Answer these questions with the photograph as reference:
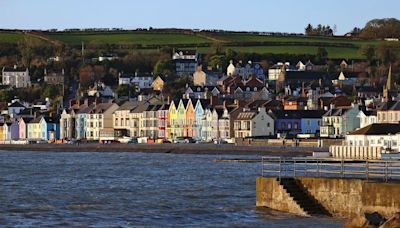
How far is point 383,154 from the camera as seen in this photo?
79.8 m

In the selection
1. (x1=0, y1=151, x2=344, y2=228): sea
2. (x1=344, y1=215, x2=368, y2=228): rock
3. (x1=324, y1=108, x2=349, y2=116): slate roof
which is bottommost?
(x1=0, y1=151, x2=344, y2=228): sea

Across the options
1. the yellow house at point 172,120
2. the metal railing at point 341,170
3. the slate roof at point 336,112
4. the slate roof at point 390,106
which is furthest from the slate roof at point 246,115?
the metal railing at point 341,170

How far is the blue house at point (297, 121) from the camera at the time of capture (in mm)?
125188

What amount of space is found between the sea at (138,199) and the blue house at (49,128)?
89218mm

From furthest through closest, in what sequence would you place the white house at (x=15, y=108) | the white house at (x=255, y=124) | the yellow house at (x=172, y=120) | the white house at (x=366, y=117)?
the white house at (x=15, y=108), the yellow house at (x=172, y=120), the white house at (x=255, y=124), the white house at (x=366, y=117)

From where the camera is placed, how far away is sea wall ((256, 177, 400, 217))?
34.5 m

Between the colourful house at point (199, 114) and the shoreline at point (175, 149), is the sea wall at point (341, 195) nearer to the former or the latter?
the shoreline at point (175, 149)

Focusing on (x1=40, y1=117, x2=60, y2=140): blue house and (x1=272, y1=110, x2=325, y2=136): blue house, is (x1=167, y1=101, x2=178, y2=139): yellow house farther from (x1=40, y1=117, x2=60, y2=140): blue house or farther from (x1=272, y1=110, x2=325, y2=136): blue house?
(x1=40, y1=117, x2=60, y2=140): blue house

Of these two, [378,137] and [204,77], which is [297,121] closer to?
[378,137]

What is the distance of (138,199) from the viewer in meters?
46.6

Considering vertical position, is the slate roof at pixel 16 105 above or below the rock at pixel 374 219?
above

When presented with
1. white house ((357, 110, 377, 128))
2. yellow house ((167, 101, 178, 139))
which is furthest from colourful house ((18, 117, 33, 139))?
white house ((357, 110, 377, 128))

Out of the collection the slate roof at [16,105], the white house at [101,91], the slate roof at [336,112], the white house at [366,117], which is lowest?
the white house at [366,117]

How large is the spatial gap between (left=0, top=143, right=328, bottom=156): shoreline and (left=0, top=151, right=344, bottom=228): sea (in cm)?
2507
